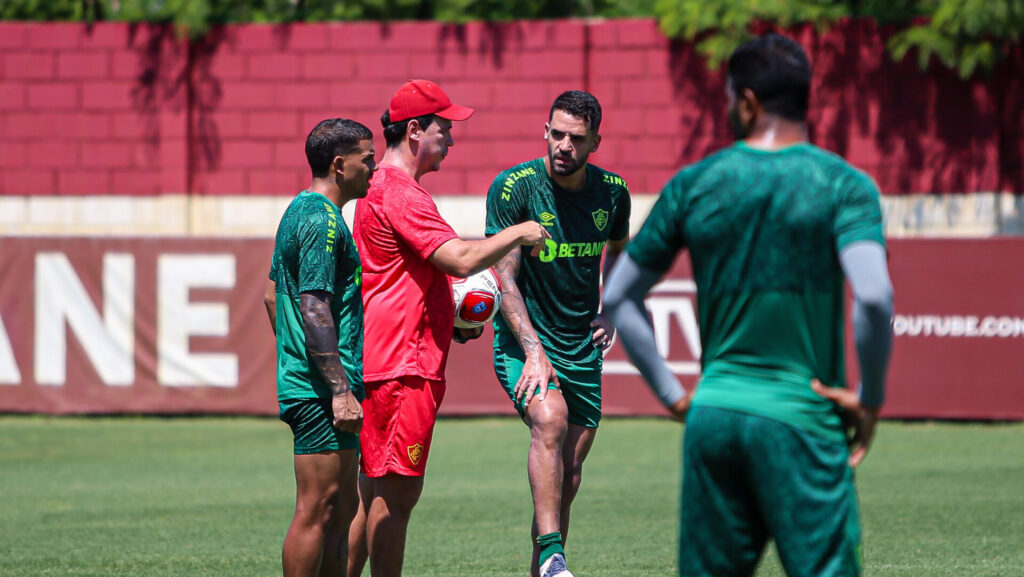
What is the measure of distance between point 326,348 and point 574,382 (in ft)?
5.22

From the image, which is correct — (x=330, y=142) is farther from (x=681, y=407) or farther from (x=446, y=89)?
(x=446, y=89)

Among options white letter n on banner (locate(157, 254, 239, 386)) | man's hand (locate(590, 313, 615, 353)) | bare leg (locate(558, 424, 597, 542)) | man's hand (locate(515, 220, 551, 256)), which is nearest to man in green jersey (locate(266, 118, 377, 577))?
man's hand (locate(515, 220, 551, 256))

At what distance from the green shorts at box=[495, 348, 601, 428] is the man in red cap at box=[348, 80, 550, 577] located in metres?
0.56

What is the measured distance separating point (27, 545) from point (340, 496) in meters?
3.46

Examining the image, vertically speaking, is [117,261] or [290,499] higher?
[117,261]

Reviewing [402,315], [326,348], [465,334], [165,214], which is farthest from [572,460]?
[165,214]

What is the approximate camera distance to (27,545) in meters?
7.88

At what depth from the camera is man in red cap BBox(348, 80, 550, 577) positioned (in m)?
5.54

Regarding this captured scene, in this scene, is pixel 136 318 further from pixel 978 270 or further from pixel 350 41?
pixel 978 270

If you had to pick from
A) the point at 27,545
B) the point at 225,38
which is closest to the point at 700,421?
the point at 27,545

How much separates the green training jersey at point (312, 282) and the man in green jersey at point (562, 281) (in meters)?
1.01

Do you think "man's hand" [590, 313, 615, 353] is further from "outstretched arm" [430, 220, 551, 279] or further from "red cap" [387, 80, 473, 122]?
"red cap" [387, 80, 473, 122]

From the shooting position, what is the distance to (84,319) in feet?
48.6

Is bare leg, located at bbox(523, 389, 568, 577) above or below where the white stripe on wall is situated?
above
